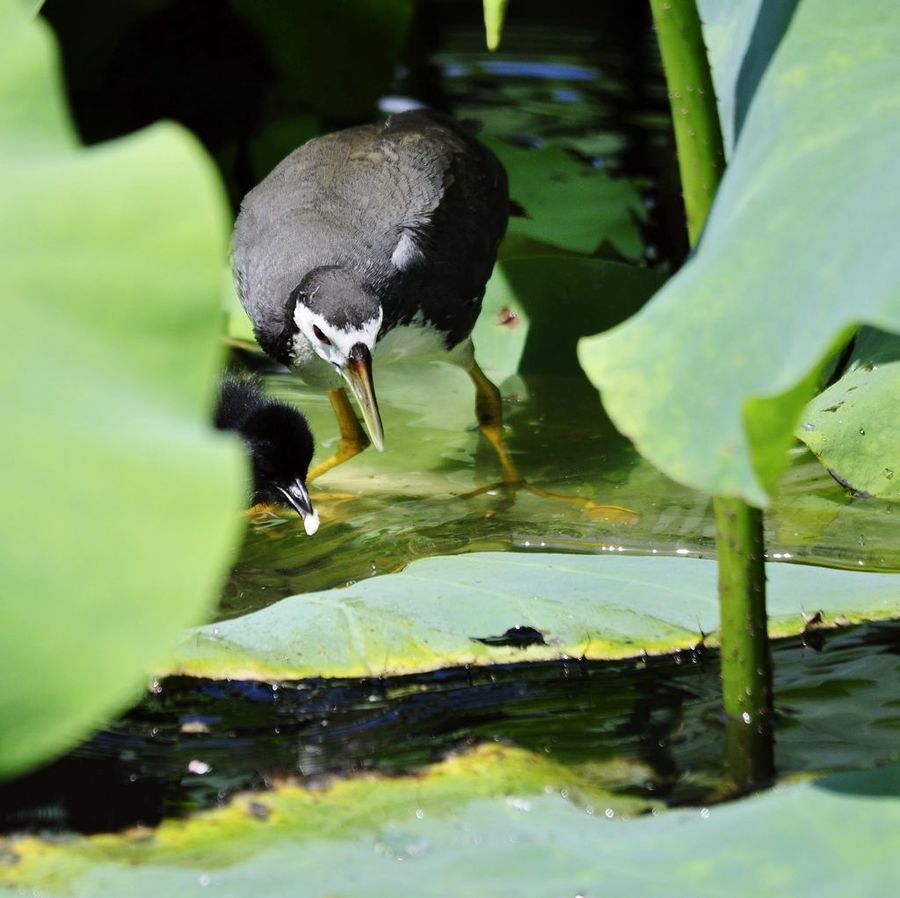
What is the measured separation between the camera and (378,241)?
337 cm

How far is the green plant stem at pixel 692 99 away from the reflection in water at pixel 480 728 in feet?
2.28

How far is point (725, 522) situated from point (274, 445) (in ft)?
5.15

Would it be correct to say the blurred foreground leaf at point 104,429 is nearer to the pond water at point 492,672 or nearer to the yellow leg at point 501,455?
the pond water at point 492,672

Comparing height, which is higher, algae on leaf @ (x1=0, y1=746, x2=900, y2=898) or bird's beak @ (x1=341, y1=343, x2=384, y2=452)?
algae on leaf @ (x1=0, y1=746, x2=900, y2=898)

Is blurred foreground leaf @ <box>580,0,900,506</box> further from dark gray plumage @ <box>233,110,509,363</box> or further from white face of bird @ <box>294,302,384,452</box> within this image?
dark gray plumage @ <box>233,110,509,363</box>

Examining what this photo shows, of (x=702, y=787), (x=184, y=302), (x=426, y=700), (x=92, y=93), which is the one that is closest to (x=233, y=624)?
(x=426, y=700)

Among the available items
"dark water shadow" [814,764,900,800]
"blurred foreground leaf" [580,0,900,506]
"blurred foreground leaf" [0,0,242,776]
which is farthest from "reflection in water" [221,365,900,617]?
"blurred foreground leaf" [0,0,242,776]

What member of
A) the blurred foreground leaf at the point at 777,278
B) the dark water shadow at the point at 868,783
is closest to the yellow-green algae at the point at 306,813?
the dark water shadow at the point at 868,783

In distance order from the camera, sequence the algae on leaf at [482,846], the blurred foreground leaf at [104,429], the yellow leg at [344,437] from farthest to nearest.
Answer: the yellow leg at [344,437] → the algae on leaf at [482,846] → the blurred foreground leaf at [104,429]

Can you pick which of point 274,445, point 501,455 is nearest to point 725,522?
point 274,445

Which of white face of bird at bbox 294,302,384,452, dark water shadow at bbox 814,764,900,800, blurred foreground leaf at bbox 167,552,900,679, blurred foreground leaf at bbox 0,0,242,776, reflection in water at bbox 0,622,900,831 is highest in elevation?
blurred foreground leaf at bbox 0,0,242,776

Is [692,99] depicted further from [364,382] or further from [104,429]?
[364,382]

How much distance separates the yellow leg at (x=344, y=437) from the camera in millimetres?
3295

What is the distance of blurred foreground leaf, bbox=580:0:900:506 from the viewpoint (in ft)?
3.53
